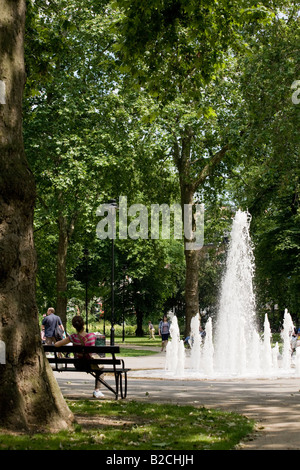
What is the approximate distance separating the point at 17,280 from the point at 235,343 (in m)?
14.7

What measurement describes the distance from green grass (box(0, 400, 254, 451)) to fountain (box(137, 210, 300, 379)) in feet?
25.5

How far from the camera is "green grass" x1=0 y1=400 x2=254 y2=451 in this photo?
22.1 feet

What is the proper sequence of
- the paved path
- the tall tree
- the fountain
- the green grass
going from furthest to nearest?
the fountain, the tall tree, the paved path, the green grass

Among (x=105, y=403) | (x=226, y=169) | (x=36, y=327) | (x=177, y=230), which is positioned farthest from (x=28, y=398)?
(x=177, y=230)

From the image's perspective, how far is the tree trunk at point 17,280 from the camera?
741 cm

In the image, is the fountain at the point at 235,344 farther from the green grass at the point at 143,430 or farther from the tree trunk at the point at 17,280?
the tree trunk at the point at 17,280

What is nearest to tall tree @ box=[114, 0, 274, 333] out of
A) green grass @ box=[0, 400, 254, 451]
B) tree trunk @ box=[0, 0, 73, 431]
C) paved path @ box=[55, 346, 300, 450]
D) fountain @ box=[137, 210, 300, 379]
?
tree trunk @ box=[0, 0, 73, 431]

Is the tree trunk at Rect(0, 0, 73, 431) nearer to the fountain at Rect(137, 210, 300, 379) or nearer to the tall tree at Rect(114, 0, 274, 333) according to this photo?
the tall tree at Rect(114, 0, 274, 333)

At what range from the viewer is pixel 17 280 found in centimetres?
767

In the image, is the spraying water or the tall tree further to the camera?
the spraying water

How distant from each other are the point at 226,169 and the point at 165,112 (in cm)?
632

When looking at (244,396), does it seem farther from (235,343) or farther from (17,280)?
(235,343)
